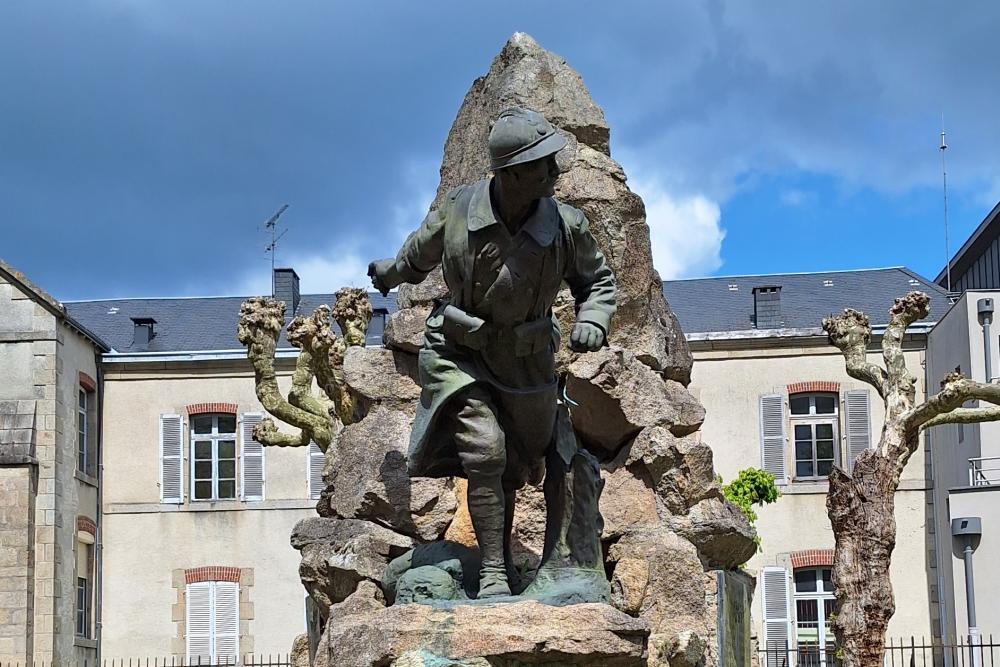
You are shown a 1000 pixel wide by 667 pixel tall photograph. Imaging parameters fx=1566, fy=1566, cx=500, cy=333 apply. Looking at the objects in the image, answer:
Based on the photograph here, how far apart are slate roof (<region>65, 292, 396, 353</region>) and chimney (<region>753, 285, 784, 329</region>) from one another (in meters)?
6.54

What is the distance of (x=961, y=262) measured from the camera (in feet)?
119

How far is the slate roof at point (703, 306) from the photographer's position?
90.2ft

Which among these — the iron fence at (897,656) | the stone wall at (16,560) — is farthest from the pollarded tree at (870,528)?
the stone wall at (16,560)

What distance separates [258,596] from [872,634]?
581 inches

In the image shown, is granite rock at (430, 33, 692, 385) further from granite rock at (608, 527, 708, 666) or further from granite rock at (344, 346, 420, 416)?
granite rock at (608, 527, 708, 666)

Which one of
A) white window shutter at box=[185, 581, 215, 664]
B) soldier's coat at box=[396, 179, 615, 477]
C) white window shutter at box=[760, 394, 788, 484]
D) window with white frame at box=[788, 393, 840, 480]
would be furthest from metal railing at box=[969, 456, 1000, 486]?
soldier's coat at box=[396, 179, 615, 477]

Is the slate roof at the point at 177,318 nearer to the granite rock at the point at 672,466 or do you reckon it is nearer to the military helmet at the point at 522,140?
the granite rock at the point at 672,466

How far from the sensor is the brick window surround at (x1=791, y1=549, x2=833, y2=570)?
84.0ft

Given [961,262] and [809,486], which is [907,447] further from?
[961,262]

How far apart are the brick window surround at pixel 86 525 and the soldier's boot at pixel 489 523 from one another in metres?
20.7

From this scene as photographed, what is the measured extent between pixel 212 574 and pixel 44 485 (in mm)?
3419

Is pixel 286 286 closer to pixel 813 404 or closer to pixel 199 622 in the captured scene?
pixel 199 622

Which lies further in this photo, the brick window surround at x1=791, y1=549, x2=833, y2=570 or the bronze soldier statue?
the brick window surround at x1=791, y1=549, x2=833, y2=570

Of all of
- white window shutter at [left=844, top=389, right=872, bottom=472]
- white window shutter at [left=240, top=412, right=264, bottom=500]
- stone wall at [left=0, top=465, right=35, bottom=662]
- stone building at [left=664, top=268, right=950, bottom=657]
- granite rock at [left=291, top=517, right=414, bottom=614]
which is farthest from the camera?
white window shutter at [left=240, top=412, right=264, bottom=500]
